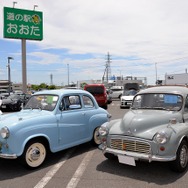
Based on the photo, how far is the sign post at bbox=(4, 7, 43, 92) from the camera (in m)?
23.8

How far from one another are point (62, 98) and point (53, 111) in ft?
1.57

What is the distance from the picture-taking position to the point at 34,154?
5.18 meters

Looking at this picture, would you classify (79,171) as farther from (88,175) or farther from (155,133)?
(155,133)

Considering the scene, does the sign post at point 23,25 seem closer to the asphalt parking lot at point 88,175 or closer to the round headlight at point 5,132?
the asphalt parking lot at point 88,175

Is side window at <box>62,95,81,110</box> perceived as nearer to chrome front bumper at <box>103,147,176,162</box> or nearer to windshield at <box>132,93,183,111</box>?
windshield at <box>132,93,183,111</box>

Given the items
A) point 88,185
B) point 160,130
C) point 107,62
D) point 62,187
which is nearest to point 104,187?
point 88,185

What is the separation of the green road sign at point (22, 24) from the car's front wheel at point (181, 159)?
22764 mm

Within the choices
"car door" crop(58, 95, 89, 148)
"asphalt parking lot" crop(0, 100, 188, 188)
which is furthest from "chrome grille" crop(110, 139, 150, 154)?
"car door" crop(58, 95, 89, 148)

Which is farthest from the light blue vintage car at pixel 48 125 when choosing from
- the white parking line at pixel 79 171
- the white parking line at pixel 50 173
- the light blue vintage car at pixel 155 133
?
the light blue vintage car at pixel 155 133

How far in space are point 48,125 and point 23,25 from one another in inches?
849

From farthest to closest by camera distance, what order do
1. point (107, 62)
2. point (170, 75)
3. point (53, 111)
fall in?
point (107, 62), point (170, 75), point (53, 111)

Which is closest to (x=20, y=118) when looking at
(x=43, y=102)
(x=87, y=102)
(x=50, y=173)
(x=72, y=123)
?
(x=43, y=102)

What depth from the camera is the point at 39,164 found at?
17.4 ft

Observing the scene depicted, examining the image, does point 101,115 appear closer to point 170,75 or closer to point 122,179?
point 122,179
